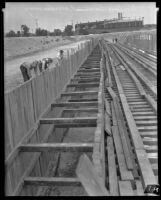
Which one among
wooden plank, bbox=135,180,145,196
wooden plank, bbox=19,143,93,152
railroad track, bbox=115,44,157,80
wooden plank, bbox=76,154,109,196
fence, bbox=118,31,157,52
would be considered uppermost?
fence, bbox=118,31,157,52

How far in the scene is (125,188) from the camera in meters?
5.16

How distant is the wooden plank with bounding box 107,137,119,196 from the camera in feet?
16.9

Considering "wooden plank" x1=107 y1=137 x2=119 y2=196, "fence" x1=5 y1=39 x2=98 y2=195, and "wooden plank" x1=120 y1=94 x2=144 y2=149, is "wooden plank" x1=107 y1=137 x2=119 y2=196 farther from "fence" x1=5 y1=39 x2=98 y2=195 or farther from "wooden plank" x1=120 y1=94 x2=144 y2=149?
"fence" x1=5 y1=39 x2=98 y2=195

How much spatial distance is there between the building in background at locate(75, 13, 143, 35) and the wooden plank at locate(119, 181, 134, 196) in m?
117

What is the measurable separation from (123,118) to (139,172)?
353 centimetres

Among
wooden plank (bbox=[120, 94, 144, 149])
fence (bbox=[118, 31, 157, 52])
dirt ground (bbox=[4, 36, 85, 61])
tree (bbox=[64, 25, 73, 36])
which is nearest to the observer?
wooden plank (bbox=[120, 94, 144, 149])

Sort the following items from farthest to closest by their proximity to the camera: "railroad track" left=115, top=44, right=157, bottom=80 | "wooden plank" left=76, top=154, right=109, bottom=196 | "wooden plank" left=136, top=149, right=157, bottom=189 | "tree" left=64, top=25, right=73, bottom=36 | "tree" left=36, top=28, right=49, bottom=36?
"tree" left=64, top=25, right=73, bottom=36 → "tree" left=36, top=28, right=49, bottom=36 → "railroad track" left=115, top=44, right=157, bottom=80 → "wooden plank" left=136, top=149, right=157, bottom=189 → "wooden plank" left=76, top=154, right=109, bottom=196

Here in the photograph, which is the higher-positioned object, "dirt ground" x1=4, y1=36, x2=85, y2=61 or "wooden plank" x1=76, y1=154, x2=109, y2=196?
"dirt ground" x1=4, y1=36, x2=85, y2=61

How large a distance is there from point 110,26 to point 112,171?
12432 centimetres

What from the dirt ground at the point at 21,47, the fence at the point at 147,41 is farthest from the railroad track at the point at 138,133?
the dirt ground at the point at 21,47

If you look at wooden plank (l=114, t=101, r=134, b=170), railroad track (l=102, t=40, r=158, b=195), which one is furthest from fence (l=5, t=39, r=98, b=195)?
wooden plank (l=114, t=101, r=134, b=170)

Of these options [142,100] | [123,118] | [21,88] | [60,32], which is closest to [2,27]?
[21,88]

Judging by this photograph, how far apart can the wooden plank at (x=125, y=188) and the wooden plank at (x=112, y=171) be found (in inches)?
3.1

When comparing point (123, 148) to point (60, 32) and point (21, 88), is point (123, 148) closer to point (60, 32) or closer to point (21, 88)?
point (21, 88)
